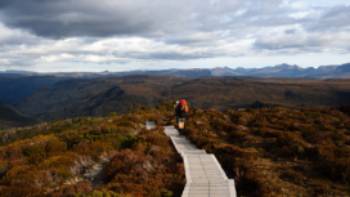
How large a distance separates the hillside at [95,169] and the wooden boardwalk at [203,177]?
1.50 ft

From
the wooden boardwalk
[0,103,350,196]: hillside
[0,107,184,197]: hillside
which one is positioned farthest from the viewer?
[0,103,350,196]: hillside

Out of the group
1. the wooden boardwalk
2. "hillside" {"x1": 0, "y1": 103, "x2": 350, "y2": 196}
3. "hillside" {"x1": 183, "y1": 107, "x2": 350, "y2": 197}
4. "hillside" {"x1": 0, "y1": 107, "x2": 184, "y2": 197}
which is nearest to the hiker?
"hillside" {"x1": 183, "y1": 107, "x2": 350, "y2": 197}

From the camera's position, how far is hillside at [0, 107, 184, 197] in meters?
11.0

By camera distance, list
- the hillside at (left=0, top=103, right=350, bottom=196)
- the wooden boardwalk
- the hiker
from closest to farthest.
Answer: the wooden boardwalk, the hillside at (left=0, top=103, right=350, bottom=196), the hiker

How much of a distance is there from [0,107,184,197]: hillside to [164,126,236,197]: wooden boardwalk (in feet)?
1.50

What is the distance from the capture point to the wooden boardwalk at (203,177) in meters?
9.83

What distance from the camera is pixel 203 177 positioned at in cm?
1146

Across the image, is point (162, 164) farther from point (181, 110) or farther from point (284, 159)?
point (181, 110)

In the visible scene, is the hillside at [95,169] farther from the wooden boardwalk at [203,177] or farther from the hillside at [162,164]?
the wooden boardwalk at [203,177]

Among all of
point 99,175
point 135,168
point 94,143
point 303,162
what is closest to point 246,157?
point 303,162

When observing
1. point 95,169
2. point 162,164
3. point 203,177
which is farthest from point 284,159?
point 95,169

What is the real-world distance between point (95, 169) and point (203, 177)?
548 cm

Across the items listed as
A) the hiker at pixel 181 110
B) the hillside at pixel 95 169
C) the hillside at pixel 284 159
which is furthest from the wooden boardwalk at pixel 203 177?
the hiker at pixel 181 110

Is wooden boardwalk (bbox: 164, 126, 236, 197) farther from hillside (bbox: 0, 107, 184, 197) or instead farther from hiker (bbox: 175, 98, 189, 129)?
hiker (bbox: 175, 98, 189, 129)
